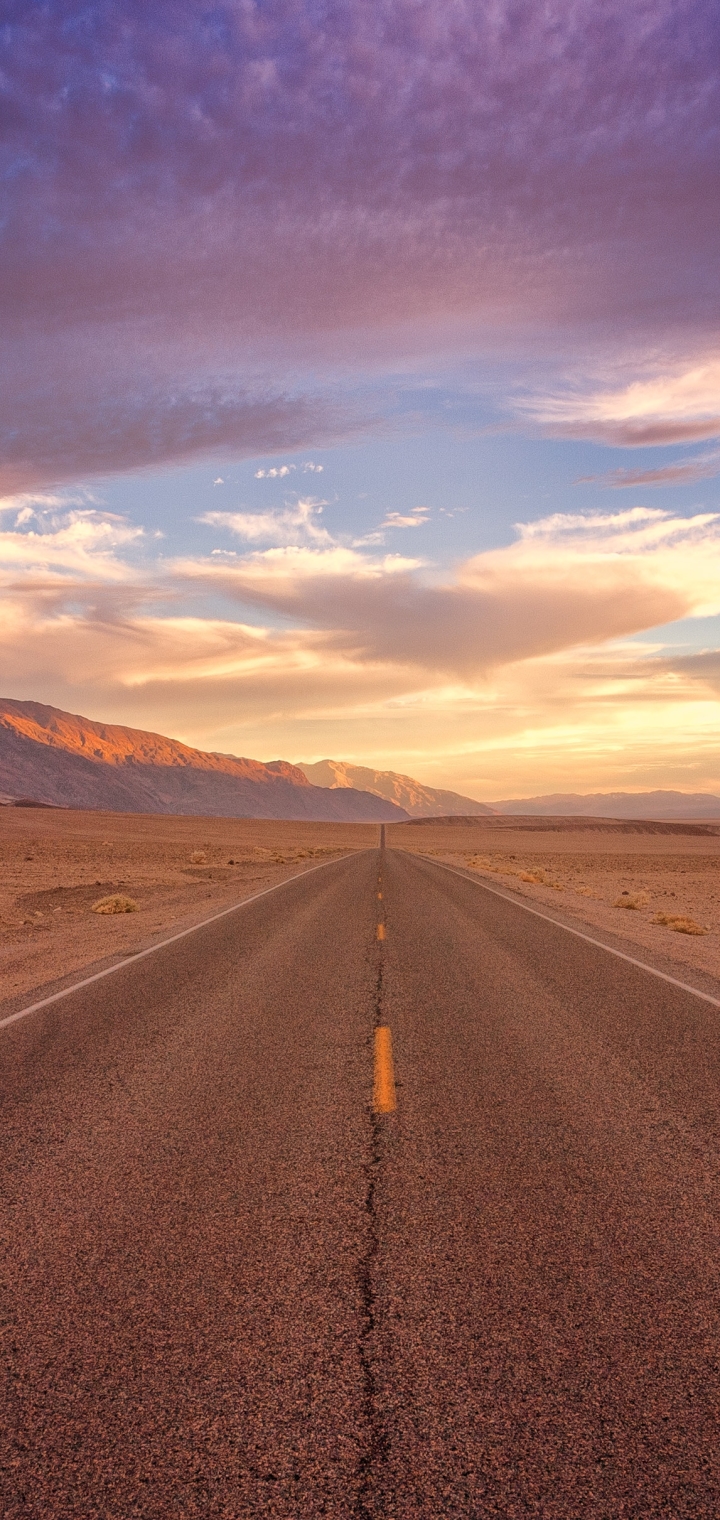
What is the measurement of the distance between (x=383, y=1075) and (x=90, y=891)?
20.1m

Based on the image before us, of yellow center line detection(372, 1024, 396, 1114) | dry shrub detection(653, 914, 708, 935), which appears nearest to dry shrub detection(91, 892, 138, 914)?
dry shrub detection(653, 914, 708, 935)

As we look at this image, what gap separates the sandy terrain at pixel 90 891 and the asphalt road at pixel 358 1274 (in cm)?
516

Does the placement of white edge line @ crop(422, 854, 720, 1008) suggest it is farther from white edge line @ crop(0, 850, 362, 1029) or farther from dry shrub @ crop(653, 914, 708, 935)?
white edge line @ crop(0, 850, 362, 1029)

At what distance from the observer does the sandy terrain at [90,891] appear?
13.5 metres

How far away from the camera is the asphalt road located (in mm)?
2711

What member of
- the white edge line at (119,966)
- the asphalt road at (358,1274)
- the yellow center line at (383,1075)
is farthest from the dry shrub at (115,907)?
the yellow center line at (383,1075)

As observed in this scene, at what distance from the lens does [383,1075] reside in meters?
6.84

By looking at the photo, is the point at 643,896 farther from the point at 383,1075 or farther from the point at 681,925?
the point at 383,1075

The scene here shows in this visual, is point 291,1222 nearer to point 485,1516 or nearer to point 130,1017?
point 485,1516

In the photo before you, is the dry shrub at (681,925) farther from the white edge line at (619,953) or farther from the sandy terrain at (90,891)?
the sandy terrain at (90,891)

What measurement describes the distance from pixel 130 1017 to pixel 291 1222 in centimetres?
490

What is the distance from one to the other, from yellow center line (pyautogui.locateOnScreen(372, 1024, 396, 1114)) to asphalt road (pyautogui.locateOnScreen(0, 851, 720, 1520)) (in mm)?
60

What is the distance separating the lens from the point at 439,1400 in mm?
3002

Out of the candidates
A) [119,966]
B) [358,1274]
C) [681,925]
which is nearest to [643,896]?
[681,925]
